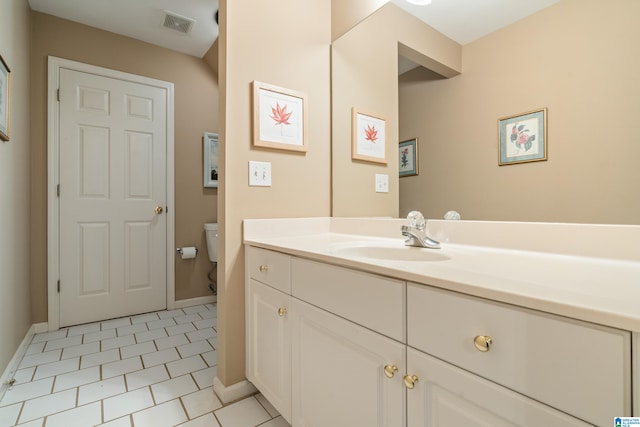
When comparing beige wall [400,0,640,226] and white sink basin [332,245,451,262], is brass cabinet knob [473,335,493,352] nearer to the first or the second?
white sink basin [332,245,451,262]

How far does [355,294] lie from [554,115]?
0.80 m

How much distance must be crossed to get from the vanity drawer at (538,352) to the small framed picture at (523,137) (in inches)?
25.7

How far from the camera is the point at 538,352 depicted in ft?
1.51

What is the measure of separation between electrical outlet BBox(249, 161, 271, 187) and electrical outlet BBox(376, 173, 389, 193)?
570mm

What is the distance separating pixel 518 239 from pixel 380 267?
59 centimetres

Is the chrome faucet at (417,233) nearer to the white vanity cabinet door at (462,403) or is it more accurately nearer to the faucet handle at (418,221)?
the faucet handle at (418,221)

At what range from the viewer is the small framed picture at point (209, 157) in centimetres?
285

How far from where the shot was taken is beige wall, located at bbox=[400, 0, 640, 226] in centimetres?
78

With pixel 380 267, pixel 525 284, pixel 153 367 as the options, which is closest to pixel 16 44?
pixel 153 367

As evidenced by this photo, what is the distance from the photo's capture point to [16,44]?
180 cm

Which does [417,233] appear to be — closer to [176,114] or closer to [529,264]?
[529,264]

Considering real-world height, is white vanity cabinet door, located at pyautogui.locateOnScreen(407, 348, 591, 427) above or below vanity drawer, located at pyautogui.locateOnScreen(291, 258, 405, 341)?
below

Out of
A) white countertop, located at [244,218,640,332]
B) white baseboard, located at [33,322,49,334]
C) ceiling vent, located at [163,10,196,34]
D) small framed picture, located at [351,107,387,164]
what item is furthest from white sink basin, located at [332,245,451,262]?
white baseboard, located at [33,322,49,334]

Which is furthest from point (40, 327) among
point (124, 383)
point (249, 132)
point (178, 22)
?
point (178, 22)
